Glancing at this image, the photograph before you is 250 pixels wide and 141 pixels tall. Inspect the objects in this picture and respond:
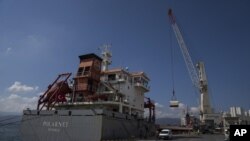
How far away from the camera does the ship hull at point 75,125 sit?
2652 centimetres

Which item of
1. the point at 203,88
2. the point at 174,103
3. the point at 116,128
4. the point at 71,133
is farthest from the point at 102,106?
the point at 203,88

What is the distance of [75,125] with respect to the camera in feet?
90.5

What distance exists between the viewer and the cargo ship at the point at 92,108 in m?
27.3

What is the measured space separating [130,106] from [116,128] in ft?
27.8

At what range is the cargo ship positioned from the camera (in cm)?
2728

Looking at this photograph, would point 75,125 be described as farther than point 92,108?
No

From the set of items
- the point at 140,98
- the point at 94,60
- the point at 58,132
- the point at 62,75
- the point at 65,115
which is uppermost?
the point at 94,60

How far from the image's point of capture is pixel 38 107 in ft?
114

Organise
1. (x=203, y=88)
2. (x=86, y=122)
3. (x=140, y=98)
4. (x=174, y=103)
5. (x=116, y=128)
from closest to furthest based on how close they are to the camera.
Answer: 1. (x=86, y=122)
2. (x=116, y=128)
3. (x=140, y=98)
4. (x=174, y=103)
5. (x=203, y=88)

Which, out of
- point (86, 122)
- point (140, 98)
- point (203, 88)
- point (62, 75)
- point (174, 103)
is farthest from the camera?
point (203, 88)

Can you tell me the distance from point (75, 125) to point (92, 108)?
254 inches

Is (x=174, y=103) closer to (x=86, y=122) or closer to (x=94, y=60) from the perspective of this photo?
(x=94, y=60)

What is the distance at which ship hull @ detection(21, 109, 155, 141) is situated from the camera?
2652cm

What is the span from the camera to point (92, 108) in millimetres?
33844
